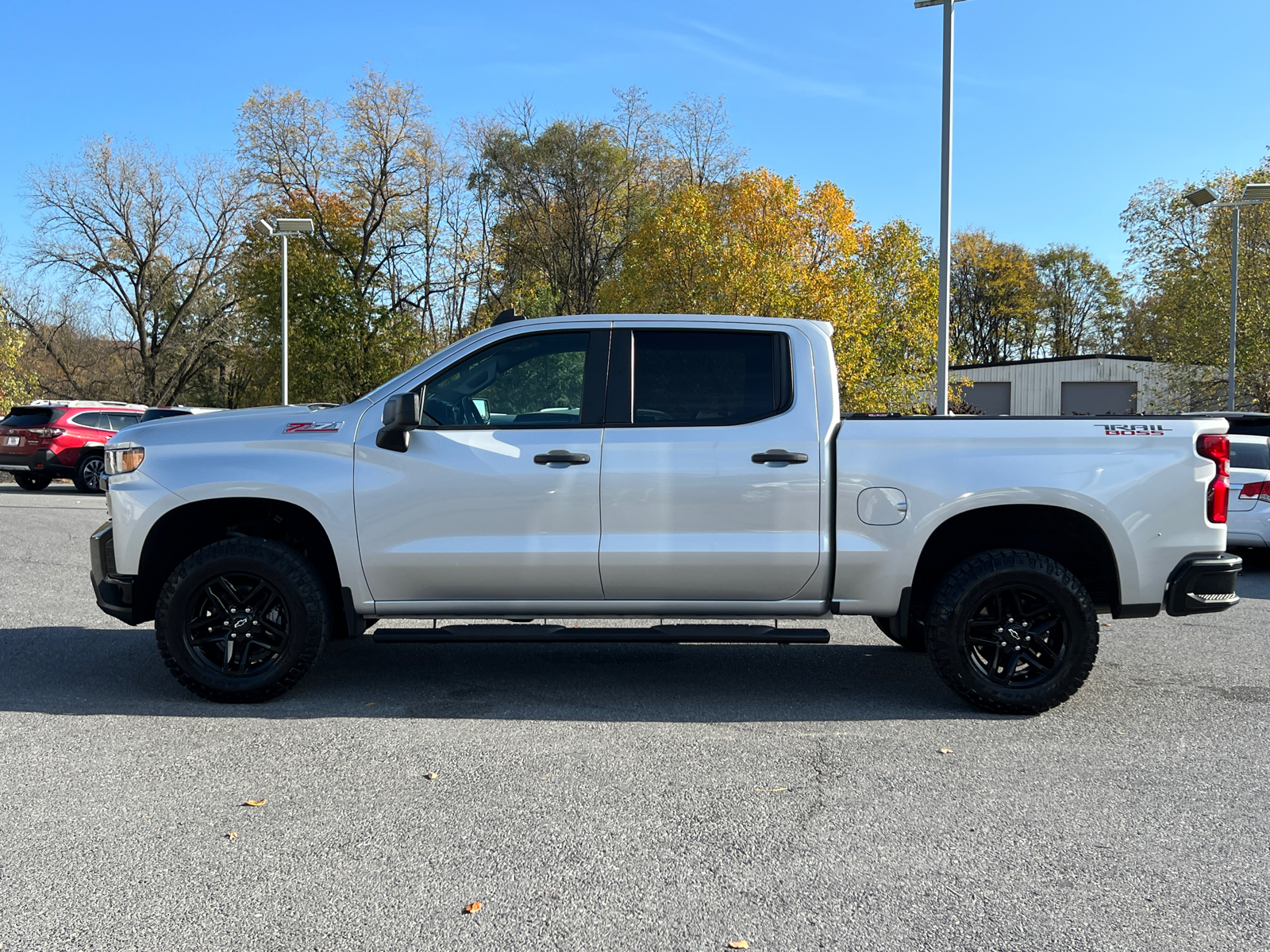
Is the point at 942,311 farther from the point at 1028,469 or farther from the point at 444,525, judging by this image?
the point at 444,525

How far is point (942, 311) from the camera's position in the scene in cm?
1541

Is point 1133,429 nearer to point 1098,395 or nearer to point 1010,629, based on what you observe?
point 1010,629

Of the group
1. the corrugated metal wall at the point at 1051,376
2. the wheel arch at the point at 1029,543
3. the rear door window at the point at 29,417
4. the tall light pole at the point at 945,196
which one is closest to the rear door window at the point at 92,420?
the rear door window at the point at 29,417

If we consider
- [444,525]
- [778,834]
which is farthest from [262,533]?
[778,834]

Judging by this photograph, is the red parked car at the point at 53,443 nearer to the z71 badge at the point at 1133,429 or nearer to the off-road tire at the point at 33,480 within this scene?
the off-road tire at the point at 33,480

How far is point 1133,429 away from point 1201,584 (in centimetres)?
88

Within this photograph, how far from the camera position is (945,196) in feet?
50.7

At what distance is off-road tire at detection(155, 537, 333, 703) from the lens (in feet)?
18.0

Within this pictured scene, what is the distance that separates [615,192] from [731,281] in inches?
573

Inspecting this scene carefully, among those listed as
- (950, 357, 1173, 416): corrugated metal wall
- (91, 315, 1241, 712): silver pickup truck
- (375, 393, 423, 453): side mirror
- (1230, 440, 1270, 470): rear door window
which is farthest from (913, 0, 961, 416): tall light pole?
(950, 357, 1173, 416): corrugated metal wall

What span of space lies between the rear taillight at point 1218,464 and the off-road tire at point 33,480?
73.7ft

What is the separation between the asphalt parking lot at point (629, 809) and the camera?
319cm

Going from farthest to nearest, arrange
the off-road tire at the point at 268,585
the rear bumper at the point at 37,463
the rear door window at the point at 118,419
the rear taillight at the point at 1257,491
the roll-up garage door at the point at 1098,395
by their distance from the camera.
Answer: the roll-up garage door at the point at 1098,395, the rear door window at the point at 118,419, the rear bumper at the point at 37,463, the rear taillight at the point at 1257,491, the off-road tire at the point at 268,585

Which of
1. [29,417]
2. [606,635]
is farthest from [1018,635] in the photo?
[29,417]
